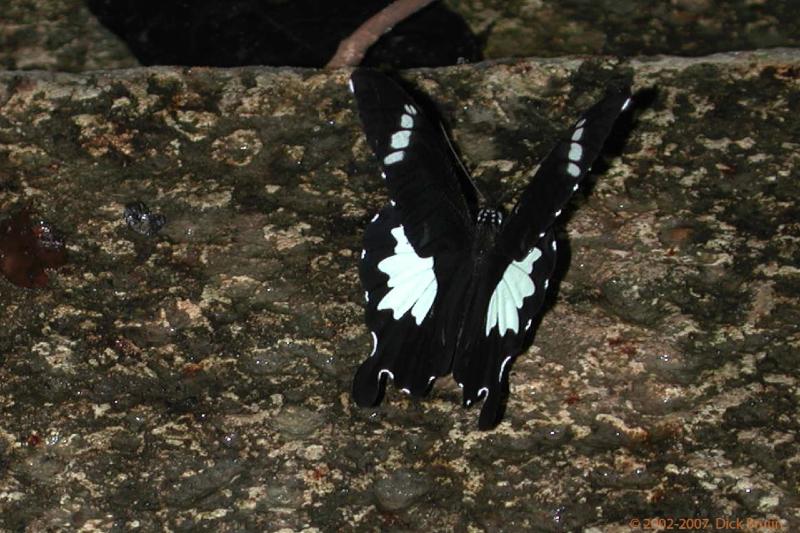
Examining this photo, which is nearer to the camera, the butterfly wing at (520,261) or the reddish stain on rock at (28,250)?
the butterfly wing at (520,261)

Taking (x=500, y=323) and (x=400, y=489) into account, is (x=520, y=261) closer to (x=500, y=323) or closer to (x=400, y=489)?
(x=500, y=323)

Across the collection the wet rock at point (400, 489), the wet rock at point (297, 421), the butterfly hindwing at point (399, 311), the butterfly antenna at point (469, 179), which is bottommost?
the wet rock at point (400, 489)

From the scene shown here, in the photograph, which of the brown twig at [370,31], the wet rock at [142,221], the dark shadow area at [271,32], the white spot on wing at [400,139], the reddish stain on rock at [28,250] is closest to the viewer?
the white spot on wing at [400,139]

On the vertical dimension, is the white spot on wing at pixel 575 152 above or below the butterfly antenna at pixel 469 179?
above

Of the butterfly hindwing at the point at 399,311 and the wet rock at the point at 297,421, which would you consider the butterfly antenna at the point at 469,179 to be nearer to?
the butterfly hindwing at the point at 399,311

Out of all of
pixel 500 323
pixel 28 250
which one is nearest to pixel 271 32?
pixel 28 250

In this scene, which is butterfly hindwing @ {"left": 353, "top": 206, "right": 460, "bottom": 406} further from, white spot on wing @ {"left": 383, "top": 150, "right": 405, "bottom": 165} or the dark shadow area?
the dark shadow area

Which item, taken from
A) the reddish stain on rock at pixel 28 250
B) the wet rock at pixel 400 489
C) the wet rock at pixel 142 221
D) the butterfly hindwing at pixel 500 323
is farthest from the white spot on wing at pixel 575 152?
the reddish stain on rock at pixel 28 250
